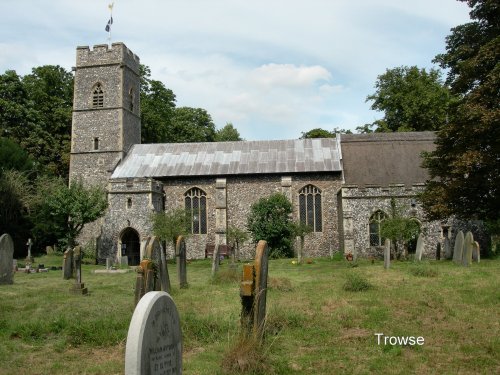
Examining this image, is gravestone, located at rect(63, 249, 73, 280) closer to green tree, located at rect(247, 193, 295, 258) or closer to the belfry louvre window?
green tree, located at rect(247, 193, 295, 258)

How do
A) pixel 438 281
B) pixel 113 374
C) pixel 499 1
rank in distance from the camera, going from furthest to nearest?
pixel 499 1
pixel 438 281
pixel 113 374

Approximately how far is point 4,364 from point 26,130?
102ft

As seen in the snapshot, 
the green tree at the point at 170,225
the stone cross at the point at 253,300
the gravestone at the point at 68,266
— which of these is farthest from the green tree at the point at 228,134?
the stone cross at the point at 253,300

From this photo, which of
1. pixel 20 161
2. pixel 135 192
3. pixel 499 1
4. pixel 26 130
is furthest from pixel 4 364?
pixel 26 130

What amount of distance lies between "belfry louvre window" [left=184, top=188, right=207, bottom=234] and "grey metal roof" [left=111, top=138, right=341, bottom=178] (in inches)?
42.7

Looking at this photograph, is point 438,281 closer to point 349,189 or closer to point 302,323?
point 302,323

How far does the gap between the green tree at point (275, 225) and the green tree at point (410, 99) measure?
1297 centimetres

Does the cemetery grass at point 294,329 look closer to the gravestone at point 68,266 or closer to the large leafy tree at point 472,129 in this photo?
the gravestone at point 68,266

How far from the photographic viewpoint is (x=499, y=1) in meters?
15.5

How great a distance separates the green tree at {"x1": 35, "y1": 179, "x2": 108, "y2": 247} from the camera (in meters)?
24.8

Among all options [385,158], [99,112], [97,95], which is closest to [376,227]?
[385,158]

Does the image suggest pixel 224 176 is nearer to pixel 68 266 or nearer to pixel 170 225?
pixel 170 225

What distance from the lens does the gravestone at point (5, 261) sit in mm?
13617

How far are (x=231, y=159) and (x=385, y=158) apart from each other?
8163 mm
